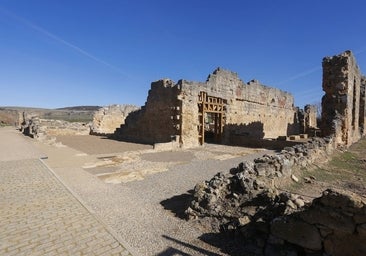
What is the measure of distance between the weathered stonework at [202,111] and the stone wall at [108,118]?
26.3 ft

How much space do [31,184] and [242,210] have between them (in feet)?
19.4

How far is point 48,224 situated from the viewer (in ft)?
14.6

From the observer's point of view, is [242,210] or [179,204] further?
[179,204]

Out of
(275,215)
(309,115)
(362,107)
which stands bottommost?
(275,215)

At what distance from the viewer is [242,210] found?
4.81 meters

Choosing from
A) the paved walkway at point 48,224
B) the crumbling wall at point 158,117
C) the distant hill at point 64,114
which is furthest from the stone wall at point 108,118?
the distant hill at point 64,114

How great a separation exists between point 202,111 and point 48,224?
12.8m

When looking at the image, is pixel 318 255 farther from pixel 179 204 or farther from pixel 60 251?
pixel 60 251

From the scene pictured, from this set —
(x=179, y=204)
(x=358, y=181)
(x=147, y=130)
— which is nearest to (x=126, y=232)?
(x=179, y=204)

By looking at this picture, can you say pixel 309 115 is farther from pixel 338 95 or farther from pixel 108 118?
pixel 108 118

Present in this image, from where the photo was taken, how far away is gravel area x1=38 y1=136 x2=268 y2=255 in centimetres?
394

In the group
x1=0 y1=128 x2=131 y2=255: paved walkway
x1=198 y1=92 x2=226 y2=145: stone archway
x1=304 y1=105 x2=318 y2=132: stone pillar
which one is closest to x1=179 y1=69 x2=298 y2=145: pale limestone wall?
x1=198 y1=92 x2=226 y2=145: stone archway

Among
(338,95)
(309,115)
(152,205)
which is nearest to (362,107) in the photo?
(338,95)

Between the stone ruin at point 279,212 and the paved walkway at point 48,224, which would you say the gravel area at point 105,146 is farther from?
the stone ruin at point 279,212
